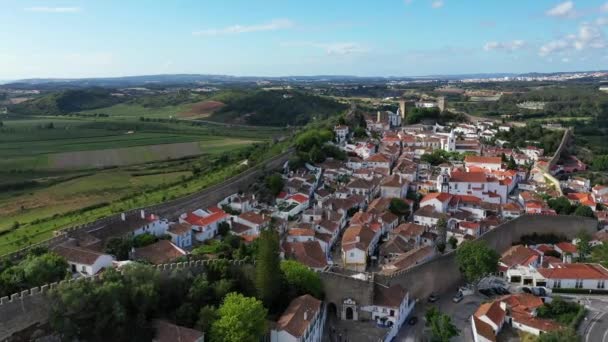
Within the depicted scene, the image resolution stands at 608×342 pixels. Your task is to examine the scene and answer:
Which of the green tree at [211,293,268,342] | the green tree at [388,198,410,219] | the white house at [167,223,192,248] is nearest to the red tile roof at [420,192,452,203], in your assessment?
the green tree at [388,198,410,219]

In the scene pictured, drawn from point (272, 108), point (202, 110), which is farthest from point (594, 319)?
point (202, 110)

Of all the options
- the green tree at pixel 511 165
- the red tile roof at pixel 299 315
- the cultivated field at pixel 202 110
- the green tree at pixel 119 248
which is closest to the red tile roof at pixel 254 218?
the green tree at pixel 119 248

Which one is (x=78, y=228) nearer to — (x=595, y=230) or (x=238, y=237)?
(x=238, y=237)

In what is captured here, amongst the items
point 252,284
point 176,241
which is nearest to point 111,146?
point 176,241

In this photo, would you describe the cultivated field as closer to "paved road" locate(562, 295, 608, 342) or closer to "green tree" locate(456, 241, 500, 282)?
"green tree" locate(456, 241, 500, 282)

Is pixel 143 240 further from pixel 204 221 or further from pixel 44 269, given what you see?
pixel 44 269

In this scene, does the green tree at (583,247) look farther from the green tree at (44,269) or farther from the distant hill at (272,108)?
the distant hill at (272,108)
